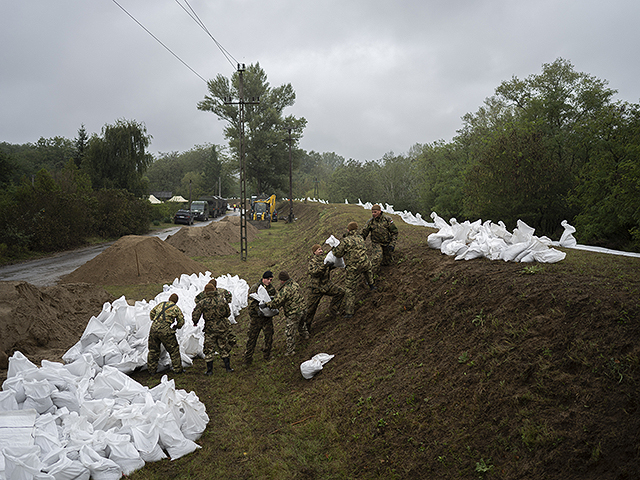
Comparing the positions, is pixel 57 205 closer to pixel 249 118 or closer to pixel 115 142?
pixel 115 142

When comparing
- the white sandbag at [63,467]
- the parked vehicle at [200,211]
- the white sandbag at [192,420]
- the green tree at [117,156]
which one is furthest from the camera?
the parked vehicle at [200,211]

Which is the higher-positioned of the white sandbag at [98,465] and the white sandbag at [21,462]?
the white sandbag at [21,462]

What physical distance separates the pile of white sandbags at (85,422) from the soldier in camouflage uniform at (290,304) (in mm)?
2395

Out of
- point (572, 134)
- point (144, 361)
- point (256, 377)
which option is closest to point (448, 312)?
point (256, 377)

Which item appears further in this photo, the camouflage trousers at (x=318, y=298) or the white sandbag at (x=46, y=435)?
the camouflage trousers at (x=318, y=298)

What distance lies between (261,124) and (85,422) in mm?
54631

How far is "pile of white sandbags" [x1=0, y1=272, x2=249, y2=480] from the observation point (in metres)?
4.05

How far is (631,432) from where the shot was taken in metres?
3.35

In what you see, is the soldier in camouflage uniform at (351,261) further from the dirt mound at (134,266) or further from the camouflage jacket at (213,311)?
the dirt mound at (134,266)

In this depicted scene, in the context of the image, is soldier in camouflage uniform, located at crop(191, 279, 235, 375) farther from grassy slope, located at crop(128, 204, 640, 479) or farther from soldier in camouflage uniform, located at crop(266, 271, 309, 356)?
soldier in camouflage uniform, located at crop(266, 271, 309, 356)

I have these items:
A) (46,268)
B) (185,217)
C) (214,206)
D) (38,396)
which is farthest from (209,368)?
(214,206)

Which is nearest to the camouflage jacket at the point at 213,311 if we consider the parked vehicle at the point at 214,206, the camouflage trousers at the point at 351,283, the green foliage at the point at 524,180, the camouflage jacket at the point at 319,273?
the camouflage jacket at the point at 319,273

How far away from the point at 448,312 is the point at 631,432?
2.98 meters

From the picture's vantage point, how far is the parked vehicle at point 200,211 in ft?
147
